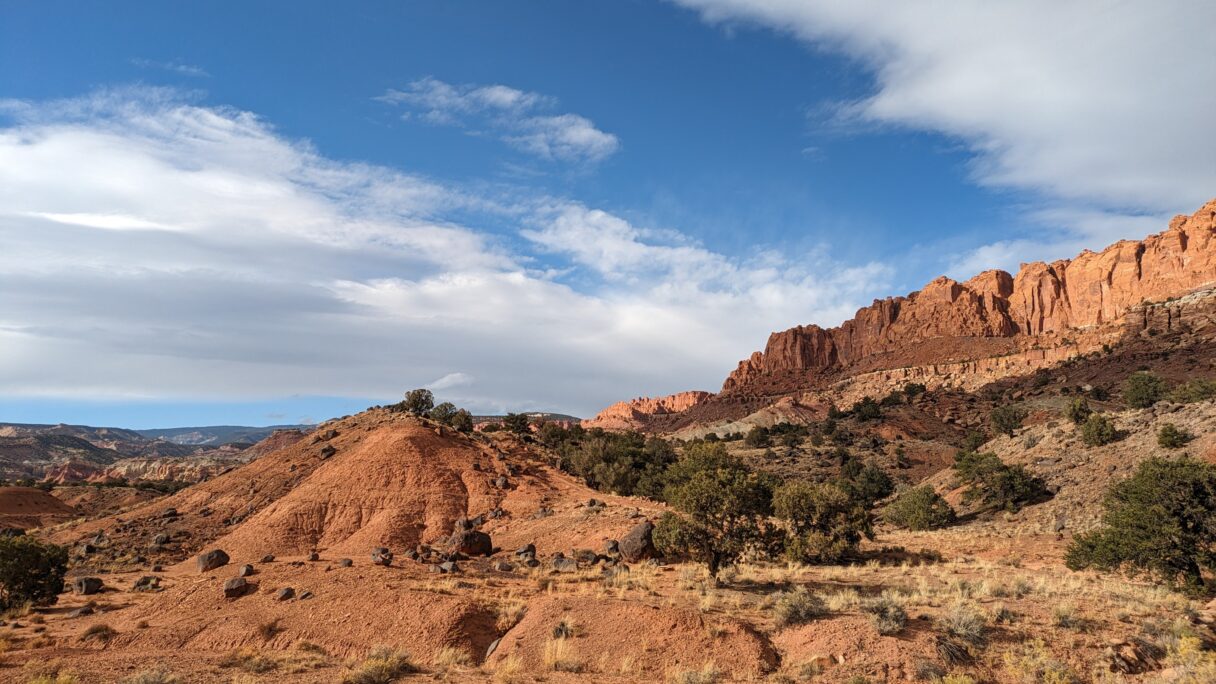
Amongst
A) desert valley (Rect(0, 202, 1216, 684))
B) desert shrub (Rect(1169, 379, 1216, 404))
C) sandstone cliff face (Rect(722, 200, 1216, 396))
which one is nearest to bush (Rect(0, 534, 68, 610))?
desert valley (Rect(0, 202, 1216, 684))

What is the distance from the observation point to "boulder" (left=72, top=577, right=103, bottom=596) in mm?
25031

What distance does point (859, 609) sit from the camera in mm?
17156

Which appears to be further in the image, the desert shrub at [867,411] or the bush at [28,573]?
the desert shrub at [867,411]

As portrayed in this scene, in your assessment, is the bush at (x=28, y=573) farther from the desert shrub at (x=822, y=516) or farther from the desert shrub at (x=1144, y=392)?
the desert shrub at (x=1144, y=392)

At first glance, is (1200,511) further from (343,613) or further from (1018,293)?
(1018,293)

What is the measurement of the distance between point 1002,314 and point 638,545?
180m

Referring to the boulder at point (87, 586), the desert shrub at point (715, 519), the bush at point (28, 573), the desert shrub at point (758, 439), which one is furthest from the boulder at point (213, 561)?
the desert shrub at point (758, 439)

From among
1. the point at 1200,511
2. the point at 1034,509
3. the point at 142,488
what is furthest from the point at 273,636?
the point at 142,488

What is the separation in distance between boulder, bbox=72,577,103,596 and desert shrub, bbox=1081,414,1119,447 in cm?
6219

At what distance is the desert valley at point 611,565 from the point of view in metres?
14.3

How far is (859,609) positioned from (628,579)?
27.1 ft

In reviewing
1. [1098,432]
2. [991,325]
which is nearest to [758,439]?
[1098,432]

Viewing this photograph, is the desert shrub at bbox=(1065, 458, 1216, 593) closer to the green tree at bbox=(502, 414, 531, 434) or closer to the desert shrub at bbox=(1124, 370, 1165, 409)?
the desert shrub at bbox=(1124, 370, 1165, 409)

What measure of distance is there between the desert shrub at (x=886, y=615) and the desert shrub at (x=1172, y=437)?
32863mm
